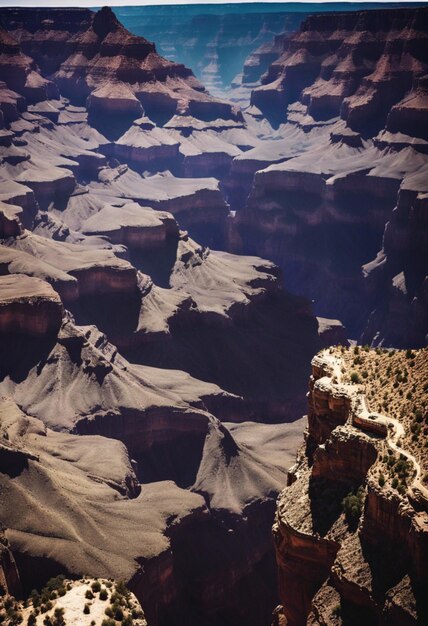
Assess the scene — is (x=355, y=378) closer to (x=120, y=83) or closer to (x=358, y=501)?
(x=358, y=501)

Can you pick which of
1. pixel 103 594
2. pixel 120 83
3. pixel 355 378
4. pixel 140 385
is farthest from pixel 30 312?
pixel 120 83

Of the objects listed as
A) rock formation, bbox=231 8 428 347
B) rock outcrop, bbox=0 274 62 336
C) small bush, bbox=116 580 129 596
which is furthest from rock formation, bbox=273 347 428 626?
rock formation, bbox=231 8 428 347

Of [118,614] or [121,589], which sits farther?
[121,589]

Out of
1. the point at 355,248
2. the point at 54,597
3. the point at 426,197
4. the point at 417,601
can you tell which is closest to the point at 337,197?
the point at 355,248

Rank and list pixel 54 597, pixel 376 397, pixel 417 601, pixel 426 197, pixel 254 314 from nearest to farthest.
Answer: pixel 417 601 < pixel 376 397 < pixel 54 597 < pixel 254 314 < pixel 426 197

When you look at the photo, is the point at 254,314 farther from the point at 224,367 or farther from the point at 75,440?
the point at 75,440

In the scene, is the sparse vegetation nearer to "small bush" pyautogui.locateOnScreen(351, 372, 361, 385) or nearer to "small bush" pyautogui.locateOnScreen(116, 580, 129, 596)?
"small bush" pyautogui.locateOnScreen(116, 580, 129, 596)
